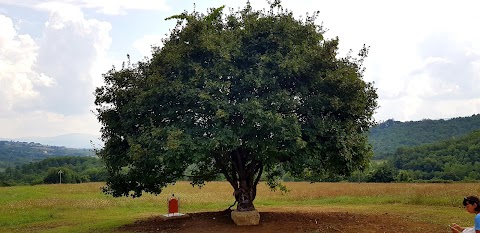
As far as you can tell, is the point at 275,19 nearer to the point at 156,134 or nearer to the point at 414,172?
the point at 156,134

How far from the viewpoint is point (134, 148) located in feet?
55.4

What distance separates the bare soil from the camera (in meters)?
18.4

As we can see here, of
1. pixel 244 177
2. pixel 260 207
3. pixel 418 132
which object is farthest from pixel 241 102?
pixel 418 132

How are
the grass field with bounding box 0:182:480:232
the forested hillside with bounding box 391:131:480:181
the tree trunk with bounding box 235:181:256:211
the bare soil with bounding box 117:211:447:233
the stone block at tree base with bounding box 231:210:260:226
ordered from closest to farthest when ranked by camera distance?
the bare soil with bounding box 117:211:447:233 < the stone block at tree base with bounding box 231:210:260:226 < the tree trunk with bounding box 235:181:256:211 < the grass field with bounding box 0:182:480:232 < the forested hillside with bounding box 391:131:480:181

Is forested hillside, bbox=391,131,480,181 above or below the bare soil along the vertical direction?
above

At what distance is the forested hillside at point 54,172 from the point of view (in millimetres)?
82188

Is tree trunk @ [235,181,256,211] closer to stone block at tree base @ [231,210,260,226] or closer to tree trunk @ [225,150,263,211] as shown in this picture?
tree trunk @ [225,150,263,211]

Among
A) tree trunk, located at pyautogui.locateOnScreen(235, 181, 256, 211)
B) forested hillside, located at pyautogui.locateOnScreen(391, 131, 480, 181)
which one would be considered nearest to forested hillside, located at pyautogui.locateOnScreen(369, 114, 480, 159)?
forested hillside, located at pyautogui.locateOnScreen(391, 131, 480, 181)

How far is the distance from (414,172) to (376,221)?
49.1m

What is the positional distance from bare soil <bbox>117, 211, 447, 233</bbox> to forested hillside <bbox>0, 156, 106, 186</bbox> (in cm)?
4589

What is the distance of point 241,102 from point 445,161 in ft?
182

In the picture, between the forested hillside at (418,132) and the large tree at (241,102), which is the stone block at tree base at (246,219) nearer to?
the large tree at (241,102)

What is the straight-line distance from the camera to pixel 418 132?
102375 millimetres

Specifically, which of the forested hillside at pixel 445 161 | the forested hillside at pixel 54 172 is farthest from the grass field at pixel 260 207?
the forested hillside at pixel 54 172
